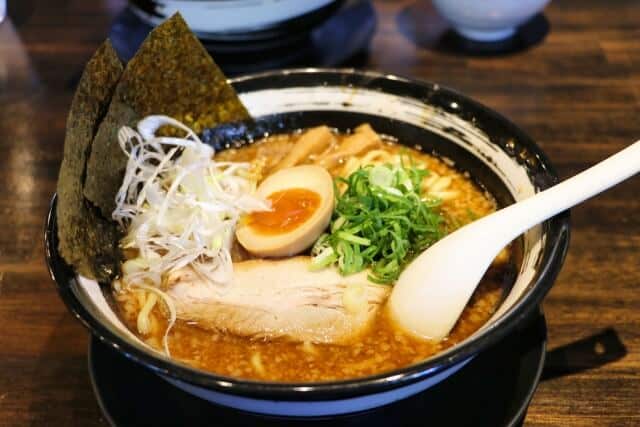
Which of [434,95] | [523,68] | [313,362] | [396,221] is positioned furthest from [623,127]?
[313,362]

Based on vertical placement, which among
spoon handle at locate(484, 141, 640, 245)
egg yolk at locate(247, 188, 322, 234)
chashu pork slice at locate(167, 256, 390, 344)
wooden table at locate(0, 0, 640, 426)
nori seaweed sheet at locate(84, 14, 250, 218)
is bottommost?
wooden table at locate(0, 0, 640, 426)

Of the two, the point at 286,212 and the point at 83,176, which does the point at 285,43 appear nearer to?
the point at 286,212

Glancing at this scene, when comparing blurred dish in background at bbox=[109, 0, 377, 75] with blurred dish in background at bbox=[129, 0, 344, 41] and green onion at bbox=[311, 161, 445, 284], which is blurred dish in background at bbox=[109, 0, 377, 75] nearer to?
blurred dish in background at bbox=[129, 0, 344, 41]

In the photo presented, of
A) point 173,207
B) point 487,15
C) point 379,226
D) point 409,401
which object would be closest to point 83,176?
point 173,207

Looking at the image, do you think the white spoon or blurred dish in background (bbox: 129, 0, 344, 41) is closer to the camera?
the white spoon

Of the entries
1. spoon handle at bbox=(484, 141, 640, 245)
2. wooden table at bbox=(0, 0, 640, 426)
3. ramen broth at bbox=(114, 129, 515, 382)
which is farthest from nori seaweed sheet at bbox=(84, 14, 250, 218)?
spoon handle at bbox=(484, 141, 640, 245)

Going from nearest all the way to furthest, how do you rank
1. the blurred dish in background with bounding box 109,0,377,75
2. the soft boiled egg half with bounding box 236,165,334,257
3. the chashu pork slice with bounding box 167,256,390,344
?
the chashu pork slice with bounding box 167,256,390,344
the soft boiled egg half with bounding box 236,165,334,257
the blurred dish in background with bounding box 109,0,377,75
